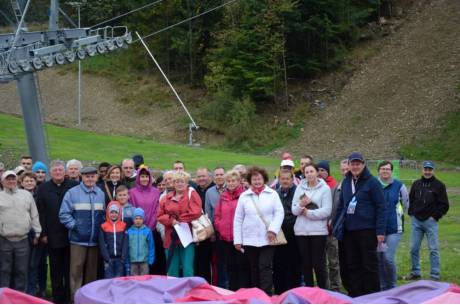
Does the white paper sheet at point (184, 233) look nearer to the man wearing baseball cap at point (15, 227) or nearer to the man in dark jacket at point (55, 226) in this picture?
the man in dark jacket at point (55, 226)

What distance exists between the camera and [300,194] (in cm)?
991

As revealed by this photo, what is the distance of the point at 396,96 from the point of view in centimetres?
4072

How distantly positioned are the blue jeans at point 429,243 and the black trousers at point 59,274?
16.9 ft

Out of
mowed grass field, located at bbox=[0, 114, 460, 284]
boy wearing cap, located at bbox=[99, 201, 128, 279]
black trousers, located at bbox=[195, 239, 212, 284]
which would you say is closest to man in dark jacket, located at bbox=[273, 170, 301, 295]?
black trousers, located at bbox=[195, 239, 212, 284]

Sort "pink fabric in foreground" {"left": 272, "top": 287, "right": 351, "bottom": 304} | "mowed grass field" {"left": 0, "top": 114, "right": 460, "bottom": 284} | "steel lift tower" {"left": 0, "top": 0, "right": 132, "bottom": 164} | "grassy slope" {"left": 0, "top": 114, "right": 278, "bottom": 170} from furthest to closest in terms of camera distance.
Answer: "grassy slope" {"left": 0, "top": 114, "right": 278, "bottom": 170} < "mowed grass field" {"left": 0, "top": 114, "right": 460, "bottom": 284} < "steel lift tower" {"left": 0, "top": 0, "right": 132, "bottom": 164} < "pink fabric in foreground" {"left": 272, "top": 287, "right": 351, "bottom": 304}

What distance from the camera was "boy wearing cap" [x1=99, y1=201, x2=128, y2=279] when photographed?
33.0 ft

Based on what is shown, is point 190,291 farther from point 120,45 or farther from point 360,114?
point 360,114

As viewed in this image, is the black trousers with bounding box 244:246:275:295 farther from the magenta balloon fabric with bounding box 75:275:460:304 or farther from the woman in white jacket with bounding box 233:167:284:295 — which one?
the magenta balloon fabric with bounding box 75:275:460:304

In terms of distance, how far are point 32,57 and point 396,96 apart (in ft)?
78.0

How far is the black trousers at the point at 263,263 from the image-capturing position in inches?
390

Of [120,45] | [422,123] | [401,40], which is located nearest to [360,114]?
[422,123]

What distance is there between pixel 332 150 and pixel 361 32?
12.7m

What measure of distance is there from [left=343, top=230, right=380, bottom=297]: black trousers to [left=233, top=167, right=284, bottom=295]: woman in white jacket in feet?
3.12

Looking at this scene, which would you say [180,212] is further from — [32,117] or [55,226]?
[32,117]
